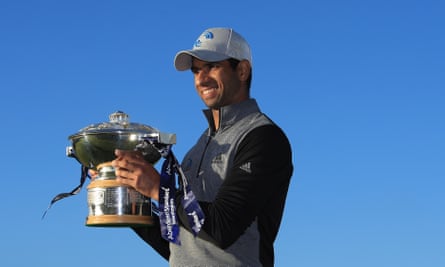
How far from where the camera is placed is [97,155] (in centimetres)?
616

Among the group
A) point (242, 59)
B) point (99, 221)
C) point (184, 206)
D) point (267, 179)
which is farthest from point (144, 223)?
point (242, 59)

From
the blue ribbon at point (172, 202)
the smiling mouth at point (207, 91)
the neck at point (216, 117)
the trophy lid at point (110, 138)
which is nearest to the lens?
the blue ribbon at point (172, 202)

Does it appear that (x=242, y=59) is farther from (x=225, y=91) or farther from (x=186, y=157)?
(x=186, y=157)

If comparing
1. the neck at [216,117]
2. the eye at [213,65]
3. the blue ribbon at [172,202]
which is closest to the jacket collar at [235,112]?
the neck at [216,117]

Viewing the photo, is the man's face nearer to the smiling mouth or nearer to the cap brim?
the smiling mouth

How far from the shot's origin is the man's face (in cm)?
650

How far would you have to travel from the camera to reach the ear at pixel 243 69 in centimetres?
660

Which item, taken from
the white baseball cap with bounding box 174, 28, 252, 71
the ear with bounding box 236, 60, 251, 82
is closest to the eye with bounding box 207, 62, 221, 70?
the white baseball cap with bounding box 174, 28, 252, 71

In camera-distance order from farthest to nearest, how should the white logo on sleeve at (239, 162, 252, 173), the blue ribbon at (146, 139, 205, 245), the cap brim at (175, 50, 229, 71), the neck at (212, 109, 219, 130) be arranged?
the neck at (212, 109, 219, 130)
the cap brim at (175, 50, 229, 71)
the white logo on sleeve at (239, 162, 252, 173)
the blue ribbon at (146, 139, 205, 245)

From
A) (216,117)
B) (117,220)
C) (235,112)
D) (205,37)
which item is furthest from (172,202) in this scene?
(205,37)

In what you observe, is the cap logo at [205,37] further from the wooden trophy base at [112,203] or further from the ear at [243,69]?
the wooden trophy base at [112,203]

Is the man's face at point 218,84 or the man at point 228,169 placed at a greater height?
the man's face at point 218,84

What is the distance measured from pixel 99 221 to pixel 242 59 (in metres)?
2.12

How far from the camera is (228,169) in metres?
6.02
